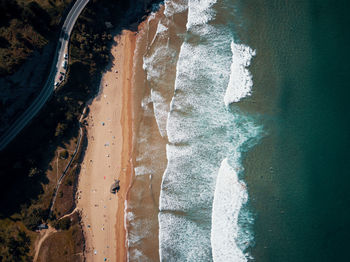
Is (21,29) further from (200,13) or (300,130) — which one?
(300,130)

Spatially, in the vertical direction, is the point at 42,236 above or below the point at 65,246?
above

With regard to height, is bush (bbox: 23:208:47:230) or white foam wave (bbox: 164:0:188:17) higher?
white foam wave (bbox: 164:0:188:17)

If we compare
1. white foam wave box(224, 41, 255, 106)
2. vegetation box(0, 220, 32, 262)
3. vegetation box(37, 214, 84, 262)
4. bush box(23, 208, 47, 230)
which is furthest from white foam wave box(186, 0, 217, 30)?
vegetation box(0, 220, 32, 262)

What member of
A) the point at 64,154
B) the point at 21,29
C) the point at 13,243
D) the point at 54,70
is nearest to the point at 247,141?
the point at 64,154

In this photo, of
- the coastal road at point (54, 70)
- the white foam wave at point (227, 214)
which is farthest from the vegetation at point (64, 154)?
the white foam wave at point (227, 214)

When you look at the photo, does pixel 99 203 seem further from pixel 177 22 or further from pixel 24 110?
pixel 177 22

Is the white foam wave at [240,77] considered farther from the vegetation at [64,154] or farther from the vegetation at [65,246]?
the vegetation at [65,246]

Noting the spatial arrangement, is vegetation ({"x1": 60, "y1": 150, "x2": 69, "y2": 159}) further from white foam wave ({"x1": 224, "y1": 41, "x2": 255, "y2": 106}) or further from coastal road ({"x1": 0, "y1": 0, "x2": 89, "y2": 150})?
white foam wave ({"x1": 224, "y1": 41, "x2": 255, "y2": 106})
